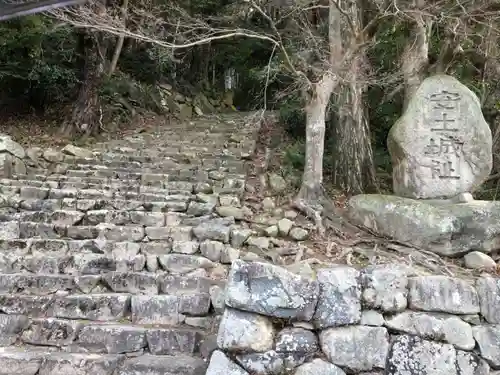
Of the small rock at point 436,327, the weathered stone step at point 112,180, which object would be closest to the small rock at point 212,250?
the small rock at point 436,327

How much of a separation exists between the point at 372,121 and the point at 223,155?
3481 millimetres

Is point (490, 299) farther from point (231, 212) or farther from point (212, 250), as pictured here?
point (231, 212)

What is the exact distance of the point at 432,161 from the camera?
5.18 metres

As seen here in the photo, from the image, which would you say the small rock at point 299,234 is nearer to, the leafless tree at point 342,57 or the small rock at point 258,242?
the leafless tree at point 342,57

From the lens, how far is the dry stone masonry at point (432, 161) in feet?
16.2

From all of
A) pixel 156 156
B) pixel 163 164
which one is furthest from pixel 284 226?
pixel 156 156

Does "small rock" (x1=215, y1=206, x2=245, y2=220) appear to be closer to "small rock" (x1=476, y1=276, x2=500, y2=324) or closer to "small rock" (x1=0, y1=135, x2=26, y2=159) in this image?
"small rock" (x1=476, y1=276, x2=500, y2=324)

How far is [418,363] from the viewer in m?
3.13

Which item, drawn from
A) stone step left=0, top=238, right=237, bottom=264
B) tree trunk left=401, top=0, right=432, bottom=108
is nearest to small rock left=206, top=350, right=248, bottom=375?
stone step left=0, top=238, right=237, bottom=264

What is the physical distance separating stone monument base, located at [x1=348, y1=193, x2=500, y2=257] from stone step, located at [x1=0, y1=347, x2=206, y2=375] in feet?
8.83

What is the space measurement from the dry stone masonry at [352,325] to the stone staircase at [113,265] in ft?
1.99

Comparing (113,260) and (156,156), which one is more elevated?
(156,156)

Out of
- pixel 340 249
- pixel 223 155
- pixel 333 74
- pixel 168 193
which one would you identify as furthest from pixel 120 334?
pixel 223 155

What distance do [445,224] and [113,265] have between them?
348 centimetres
